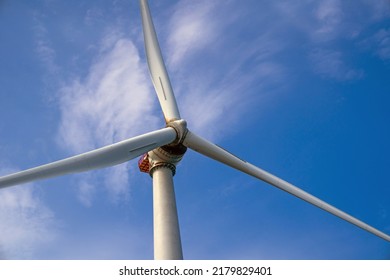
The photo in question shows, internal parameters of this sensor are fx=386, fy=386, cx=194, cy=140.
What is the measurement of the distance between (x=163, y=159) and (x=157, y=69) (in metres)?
7.45

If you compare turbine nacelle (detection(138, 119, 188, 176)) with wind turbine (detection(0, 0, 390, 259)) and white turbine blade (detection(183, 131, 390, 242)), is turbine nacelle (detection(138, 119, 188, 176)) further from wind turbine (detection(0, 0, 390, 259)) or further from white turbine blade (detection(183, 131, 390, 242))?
white turbine blade (detection(183, 131, 390, 242))

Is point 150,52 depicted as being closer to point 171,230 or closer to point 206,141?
point 206,141

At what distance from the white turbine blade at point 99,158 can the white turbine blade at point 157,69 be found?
339cm

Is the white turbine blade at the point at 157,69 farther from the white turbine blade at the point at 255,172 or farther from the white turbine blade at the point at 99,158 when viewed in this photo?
the white turbine blade at the point at 99,158

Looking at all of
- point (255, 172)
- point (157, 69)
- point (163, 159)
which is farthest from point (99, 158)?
point (157, 69)

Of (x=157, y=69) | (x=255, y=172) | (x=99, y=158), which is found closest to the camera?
(x=99, y=158)

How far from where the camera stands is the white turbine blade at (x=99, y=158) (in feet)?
55.6

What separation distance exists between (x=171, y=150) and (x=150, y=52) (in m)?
8.64

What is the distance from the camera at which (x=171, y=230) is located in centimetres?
2259

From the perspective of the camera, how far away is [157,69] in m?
29.5

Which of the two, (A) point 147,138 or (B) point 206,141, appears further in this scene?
(B) point 206,141

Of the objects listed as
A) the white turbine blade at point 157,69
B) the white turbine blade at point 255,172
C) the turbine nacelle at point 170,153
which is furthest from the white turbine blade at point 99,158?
the white turbine blade at point 157,69

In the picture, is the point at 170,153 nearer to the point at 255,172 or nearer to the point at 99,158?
the point at 255,172
